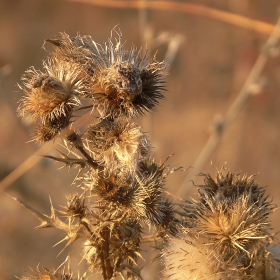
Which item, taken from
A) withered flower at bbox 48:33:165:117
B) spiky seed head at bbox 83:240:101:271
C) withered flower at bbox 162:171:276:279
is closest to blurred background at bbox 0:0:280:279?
withered flower at bbox 162:171:276:279

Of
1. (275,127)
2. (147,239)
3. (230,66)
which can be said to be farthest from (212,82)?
(147,239)

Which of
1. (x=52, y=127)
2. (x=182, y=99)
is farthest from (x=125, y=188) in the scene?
(x=182, y=99)

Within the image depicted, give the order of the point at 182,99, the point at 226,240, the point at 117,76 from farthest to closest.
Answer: the point at 182,99
the point at 226,240
the point at 117,76

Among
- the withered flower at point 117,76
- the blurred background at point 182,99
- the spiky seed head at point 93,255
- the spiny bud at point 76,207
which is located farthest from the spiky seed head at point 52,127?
the blurred background at point 182,99

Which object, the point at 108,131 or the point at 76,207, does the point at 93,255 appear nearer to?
the point at 76,207

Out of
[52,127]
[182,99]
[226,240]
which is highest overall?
[182,99]

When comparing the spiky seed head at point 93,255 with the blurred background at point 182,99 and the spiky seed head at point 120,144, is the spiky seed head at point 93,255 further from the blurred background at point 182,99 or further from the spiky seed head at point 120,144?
the blurred background at point 182,99
